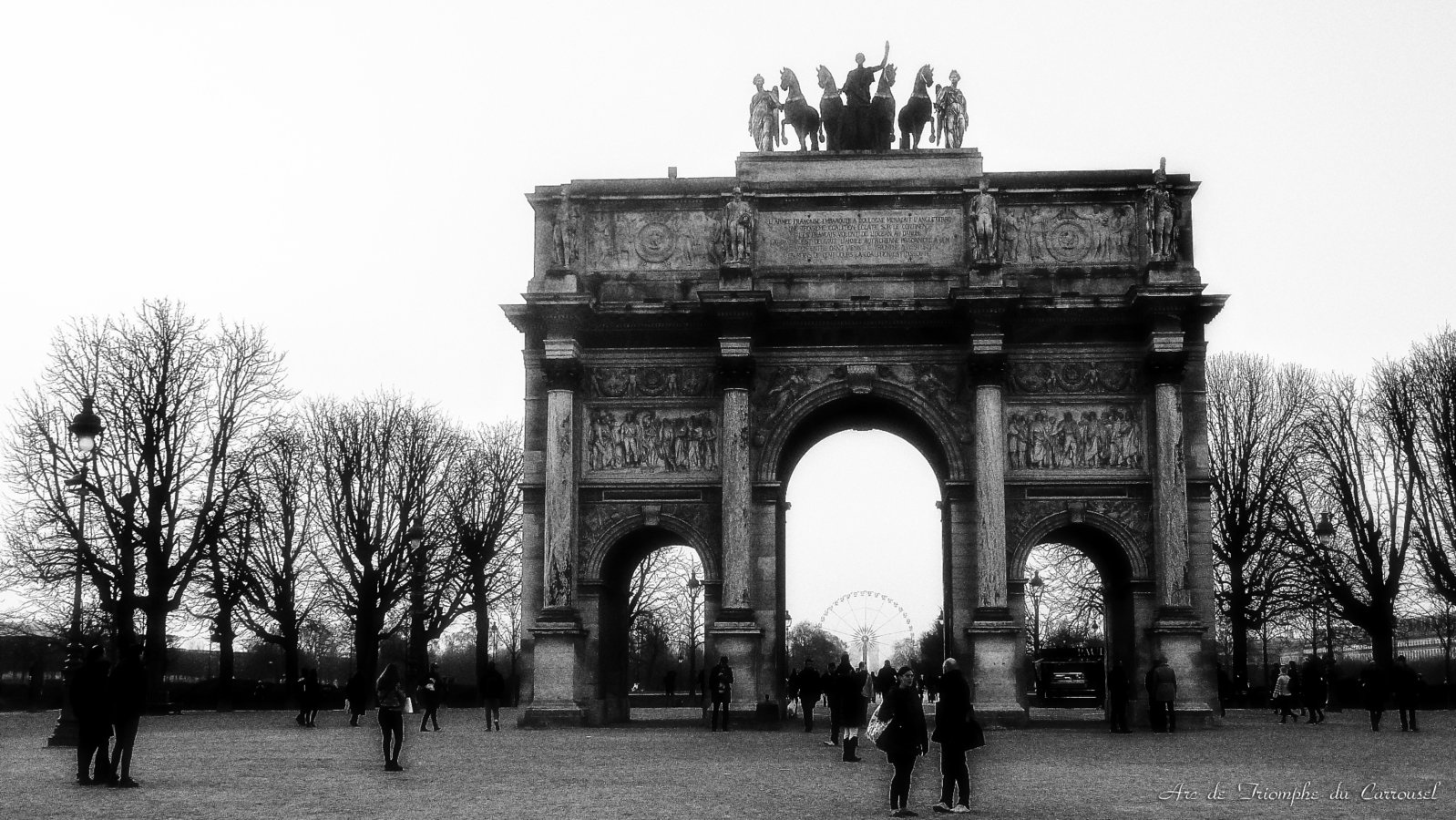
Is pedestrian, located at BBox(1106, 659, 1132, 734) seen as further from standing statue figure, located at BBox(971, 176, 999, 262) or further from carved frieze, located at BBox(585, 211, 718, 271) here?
carved frieze, located at BBox(585, 211, 718, 271)

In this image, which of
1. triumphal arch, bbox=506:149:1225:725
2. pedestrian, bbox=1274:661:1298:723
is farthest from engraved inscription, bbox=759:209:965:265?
pedestrian, bbox=1274:661:1298:723

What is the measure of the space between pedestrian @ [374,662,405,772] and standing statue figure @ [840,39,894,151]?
19.6 metres

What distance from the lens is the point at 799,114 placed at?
1399 inches

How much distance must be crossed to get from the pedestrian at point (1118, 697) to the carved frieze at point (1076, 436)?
4.39m

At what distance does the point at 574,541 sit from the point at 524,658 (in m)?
2.50

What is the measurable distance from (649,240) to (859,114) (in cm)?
523

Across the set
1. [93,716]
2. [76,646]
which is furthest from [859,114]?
[93,716]

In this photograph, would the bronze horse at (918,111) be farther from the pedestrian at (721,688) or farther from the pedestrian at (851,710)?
the pedestrian at (851,710)

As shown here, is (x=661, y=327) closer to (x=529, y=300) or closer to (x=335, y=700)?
(x=529, y=300)

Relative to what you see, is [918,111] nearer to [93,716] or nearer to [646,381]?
[646,381]

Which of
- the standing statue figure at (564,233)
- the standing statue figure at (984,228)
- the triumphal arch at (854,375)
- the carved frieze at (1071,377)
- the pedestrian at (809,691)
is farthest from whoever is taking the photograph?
the standing statue figure at (564,233)

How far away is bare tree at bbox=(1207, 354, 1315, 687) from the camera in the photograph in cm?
4825

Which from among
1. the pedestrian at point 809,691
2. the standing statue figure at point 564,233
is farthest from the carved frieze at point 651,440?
the pedestrian at point 809,691

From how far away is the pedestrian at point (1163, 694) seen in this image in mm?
29938
